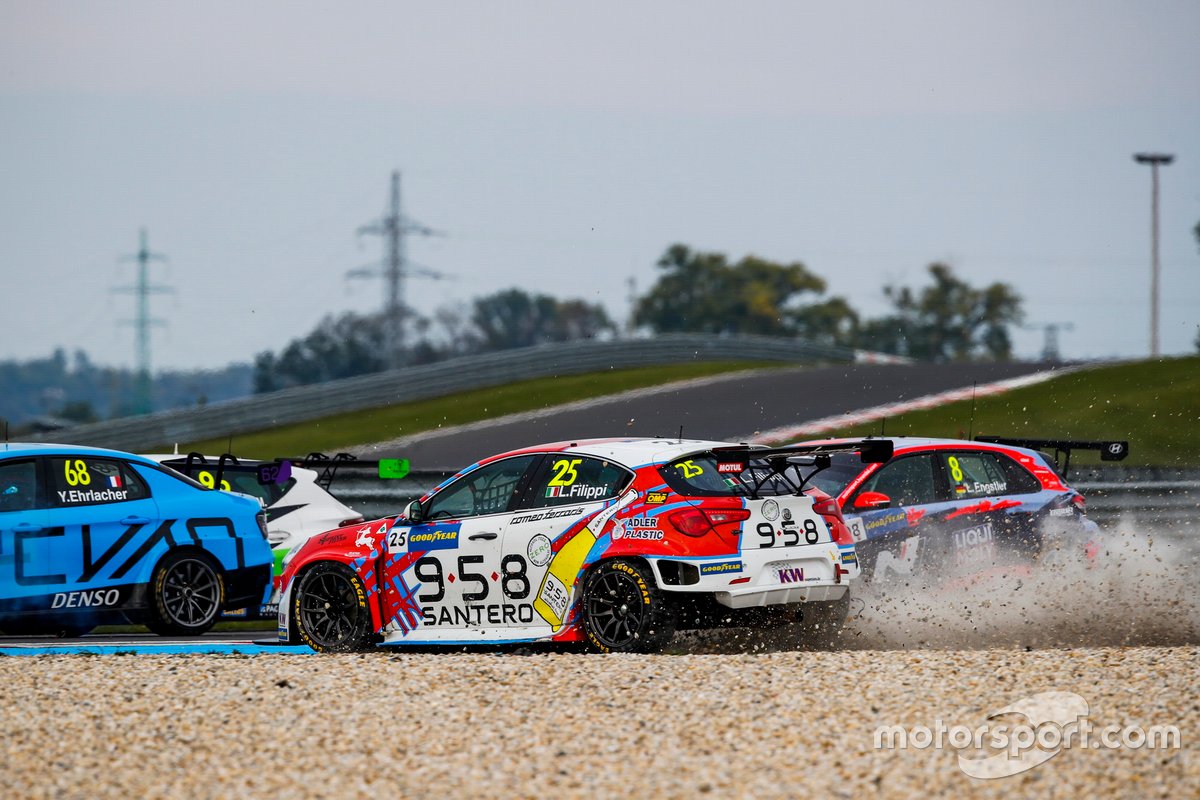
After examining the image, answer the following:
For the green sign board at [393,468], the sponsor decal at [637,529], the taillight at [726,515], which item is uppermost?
the green sign board at [393,468]

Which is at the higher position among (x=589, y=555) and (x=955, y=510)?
(x=955, y=510)

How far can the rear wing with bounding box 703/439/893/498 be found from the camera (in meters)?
9.38

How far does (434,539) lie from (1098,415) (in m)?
17.0

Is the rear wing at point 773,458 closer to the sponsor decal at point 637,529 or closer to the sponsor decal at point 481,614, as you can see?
the sponsor decal at point 637,529

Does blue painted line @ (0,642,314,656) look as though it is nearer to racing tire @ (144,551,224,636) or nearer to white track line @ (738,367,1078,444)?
racing tire @ (144,551,224,636)

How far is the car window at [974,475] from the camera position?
11.8 meters

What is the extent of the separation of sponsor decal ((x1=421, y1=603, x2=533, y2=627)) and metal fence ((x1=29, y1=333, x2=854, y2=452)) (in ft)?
55.2

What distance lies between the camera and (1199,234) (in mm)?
71812

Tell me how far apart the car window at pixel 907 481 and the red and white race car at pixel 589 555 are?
6.35 feet

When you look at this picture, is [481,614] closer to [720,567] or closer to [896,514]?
[720,567]

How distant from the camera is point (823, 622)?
9781mm

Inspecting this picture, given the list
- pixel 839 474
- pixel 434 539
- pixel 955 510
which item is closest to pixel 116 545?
pixel 434 539

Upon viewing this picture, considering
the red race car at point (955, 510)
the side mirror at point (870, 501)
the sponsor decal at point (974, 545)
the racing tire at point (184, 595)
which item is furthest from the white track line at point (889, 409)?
the racing tire at point (184, 595)

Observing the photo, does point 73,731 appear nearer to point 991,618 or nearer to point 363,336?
point 991,618
